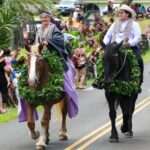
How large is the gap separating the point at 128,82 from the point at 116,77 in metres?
0.28

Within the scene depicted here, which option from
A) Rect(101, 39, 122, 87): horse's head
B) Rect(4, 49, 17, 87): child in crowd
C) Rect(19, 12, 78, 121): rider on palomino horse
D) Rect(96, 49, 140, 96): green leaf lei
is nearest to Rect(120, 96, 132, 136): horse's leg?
Rect(96, 49, 140, 96): green leaf lei

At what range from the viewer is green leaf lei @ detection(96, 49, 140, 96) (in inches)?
495

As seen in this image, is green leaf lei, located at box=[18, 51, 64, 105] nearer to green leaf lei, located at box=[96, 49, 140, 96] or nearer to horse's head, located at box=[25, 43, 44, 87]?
horse's head, located at box=[25, 43, 44, 87]

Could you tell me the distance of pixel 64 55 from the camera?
12.7 meters

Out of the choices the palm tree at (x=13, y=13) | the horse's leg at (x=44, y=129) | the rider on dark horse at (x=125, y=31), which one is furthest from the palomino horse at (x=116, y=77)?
the palm tree at (x=13, y=13)

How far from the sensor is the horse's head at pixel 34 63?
11641 mm

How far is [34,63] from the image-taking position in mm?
11672

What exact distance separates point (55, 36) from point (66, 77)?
0.86 meters

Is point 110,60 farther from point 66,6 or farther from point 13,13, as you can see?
point 66,6

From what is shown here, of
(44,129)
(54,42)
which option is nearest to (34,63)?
(54,42)

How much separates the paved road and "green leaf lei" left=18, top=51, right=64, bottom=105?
983 millimetres

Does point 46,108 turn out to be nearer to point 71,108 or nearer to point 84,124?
point 71,108

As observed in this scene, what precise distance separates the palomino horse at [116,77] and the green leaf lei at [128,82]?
94mm

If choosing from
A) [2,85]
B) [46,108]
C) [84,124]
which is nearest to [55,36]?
[46,108]
